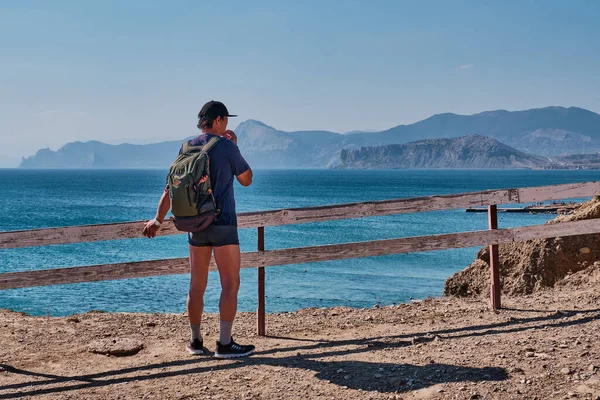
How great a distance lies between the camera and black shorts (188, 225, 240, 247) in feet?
18.2

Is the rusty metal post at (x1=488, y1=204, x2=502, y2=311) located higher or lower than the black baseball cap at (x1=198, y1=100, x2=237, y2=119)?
lower

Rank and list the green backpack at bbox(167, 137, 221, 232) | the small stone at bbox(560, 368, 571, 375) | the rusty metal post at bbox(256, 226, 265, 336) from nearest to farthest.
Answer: the small stone at bbox(560, 368, 571, 375)
the green backpack at bbox(167, 137, 221, 232)
the rusty metal post at bbox(256, 226, 265, 336)

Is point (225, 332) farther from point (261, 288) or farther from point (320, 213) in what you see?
point (320, 213)

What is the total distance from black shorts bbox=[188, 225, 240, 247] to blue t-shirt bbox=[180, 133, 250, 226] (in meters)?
0.05

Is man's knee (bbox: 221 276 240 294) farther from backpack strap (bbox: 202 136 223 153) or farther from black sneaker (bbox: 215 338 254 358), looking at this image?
backpack strap (bbox: 202 136 223 153)

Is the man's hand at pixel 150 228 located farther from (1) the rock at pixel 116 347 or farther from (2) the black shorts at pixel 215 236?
(1) the rock at pixel 116 347

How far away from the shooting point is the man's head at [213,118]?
5.68 meters

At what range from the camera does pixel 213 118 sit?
5.68 m

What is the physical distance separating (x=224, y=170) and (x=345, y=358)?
2.10 m

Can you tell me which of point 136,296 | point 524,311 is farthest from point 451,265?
point 524,311

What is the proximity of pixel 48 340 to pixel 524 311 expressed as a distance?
547 cm

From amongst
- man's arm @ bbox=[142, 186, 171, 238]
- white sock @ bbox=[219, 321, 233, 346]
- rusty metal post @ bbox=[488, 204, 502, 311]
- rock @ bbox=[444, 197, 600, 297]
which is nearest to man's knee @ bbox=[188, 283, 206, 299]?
white sock @ bbox=[219, 321, 233, 346]

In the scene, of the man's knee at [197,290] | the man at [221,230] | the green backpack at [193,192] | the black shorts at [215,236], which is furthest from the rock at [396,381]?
the green backpack at [193,192]

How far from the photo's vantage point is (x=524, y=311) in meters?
7.15
